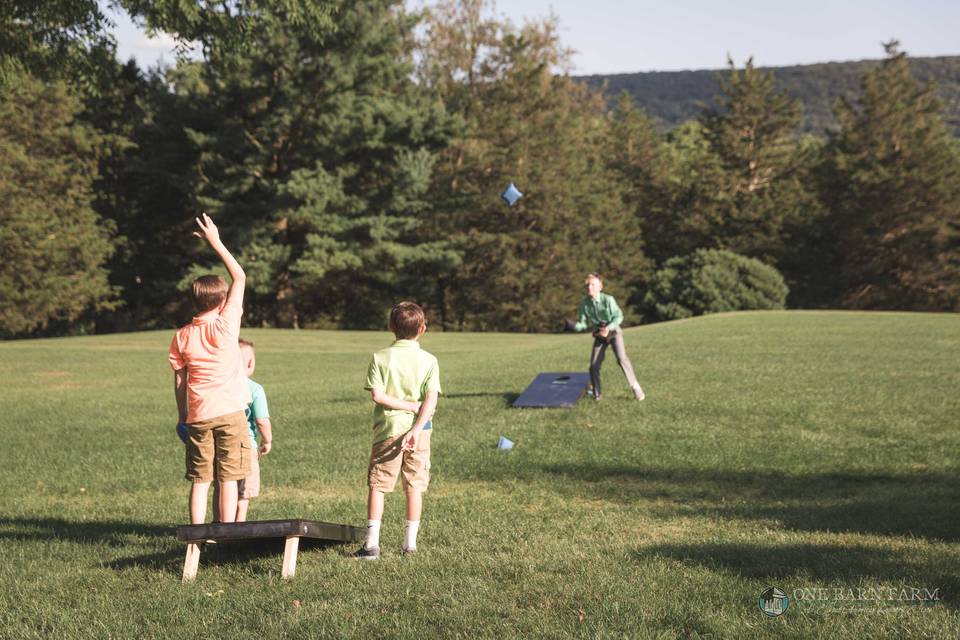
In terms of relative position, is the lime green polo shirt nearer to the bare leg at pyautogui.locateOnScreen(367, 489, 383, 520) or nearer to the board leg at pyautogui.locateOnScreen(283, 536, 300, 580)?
the bare leg at pyautogui.locateOnScreen(367, 489, 383, 520)

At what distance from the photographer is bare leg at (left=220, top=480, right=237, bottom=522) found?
6555 mm

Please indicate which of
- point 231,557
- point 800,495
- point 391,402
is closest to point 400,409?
point 391,402

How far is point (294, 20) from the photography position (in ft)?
68.8

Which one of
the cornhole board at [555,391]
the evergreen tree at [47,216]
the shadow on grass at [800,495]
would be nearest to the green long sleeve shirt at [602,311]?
the cornhole board at [555,391]

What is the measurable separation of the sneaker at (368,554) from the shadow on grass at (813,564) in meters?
1.76

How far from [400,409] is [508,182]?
43040 mm

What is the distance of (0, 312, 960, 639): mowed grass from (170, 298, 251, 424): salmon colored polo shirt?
1.02m

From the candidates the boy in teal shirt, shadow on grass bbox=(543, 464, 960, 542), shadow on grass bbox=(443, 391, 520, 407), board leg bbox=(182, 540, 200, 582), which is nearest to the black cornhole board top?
board leg bbox=(182, 540, 200, 582)

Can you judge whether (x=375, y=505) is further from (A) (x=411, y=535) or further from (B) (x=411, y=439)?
(B) (x=411, y=439)

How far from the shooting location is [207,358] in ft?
20.7

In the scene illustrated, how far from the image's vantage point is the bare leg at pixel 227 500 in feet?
21.5

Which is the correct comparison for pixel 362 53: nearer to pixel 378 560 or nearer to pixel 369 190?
pixel 369 190

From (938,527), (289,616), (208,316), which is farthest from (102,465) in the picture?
(938,527)

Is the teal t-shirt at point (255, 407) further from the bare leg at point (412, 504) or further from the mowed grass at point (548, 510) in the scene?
the bare leg at point (412, 504)
